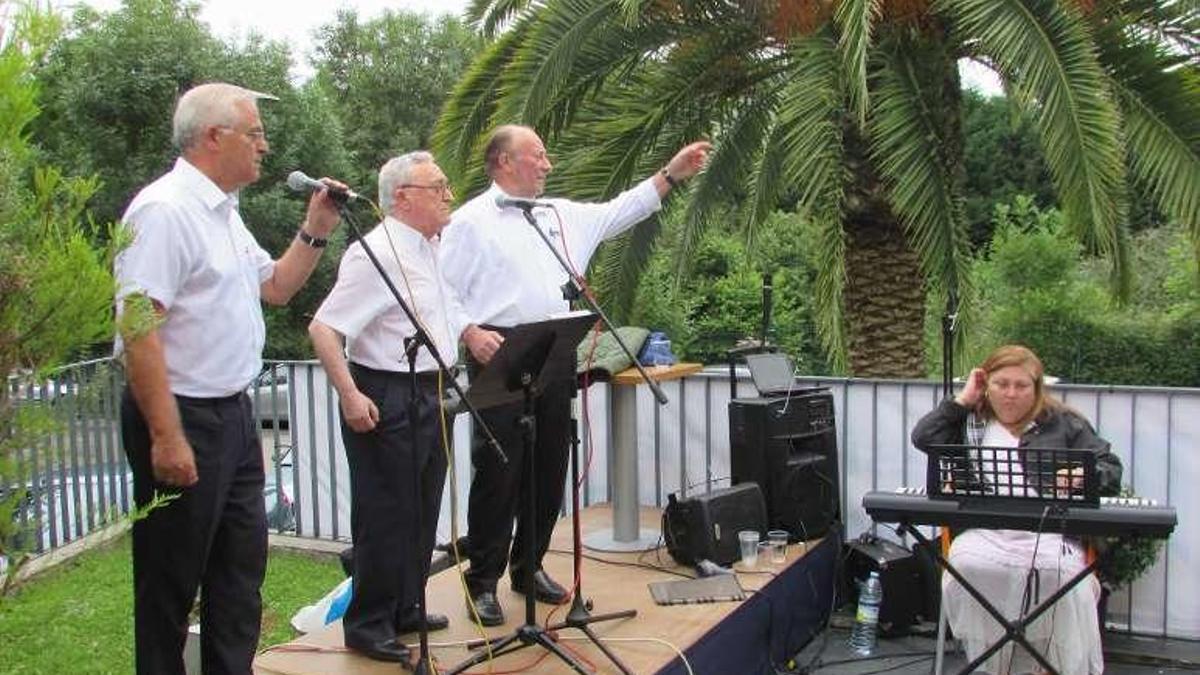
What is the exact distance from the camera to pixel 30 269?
5.65 feet

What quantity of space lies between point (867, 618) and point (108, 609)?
12.7 feet

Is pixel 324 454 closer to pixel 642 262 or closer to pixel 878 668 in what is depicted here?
pixel 642 262

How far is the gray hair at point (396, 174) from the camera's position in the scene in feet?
11.5

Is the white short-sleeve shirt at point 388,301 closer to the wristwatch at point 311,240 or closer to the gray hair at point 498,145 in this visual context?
the wristwatch at point 311,240

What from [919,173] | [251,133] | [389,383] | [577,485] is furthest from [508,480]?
[919,173]

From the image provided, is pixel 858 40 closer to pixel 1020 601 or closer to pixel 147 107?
pixel 1020 601

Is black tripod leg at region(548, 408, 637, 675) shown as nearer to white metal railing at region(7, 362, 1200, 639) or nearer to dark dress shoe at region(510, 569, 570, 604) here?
dark dress shoe at region(510, 569, 570, 604)

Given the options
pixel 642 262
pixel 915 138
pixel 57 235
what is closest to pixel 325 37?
pixel 642 262

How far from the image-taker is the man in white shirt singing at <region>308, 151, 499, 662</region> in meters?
3.41

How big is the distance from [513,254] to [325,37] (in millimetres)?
19250

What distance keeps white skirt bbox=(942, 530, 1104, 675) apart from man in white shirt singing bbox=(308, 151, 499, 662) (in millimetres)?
1946

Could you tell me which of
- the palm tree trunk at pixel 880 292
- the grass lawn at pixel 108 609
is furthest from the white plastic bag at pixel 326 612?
the palm tree trunk at pixel 880 292

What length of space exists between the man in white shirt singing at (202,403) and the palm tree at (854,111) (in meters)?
3.02

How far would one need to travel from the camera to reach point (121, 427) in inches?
108
